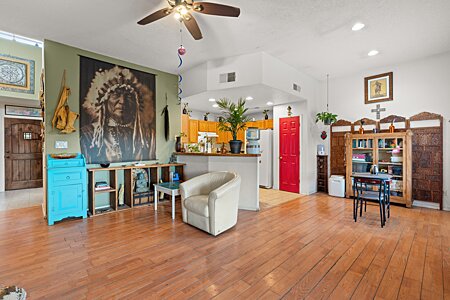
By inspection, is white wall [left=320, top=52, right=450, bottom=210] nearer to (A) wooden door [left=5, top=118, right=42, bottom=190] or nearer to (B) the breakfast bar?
(B) the breakfast bar

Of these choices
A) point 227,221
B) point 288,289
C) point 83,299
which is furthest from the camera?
point 227,221

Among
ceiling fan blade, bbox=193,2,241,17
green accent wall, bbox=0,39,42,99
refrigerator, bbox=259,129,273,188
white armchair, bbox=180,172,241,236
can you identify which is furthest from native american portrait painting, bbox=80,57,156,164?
refrigerator, bbox=259,129,273,188

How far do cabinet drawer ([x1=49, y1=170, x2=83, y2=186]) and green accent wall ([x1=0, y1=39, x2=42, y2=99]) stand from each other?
10.3 feet

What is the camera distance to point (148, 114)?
4.91m

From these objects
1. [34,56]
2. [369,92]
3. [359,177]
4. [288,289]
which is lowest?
[288,289]

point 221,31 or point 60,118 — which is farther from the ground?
point 221,31

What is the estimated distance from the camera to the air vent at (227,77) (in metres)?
4.36

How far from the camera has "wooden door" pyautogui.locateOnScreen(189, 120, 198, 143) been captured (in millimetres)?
7219

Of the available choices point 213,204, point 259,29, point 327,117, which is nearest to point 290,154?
point 327,117

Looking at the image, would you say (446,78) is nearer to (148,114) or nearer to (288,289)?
(288,289)

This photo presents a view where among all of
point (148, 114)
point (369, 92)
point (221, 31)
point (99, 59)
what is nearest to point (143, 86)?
point (148, 114)

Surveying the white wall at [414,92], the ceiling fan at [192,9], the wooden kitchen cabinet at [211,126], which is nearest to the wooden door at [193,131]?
the wooden kitchen cabinet at [211,126]

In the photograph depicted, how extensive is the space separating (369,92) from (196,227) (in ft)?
Answer: 16.4

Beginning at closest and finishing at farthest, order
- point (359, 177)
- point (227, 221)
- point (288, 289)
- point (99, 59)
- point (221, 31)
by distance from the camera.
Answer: point (288, 289)
point (227, 221)
point (221, 31)
point (359, 177)
point (99, 59)
